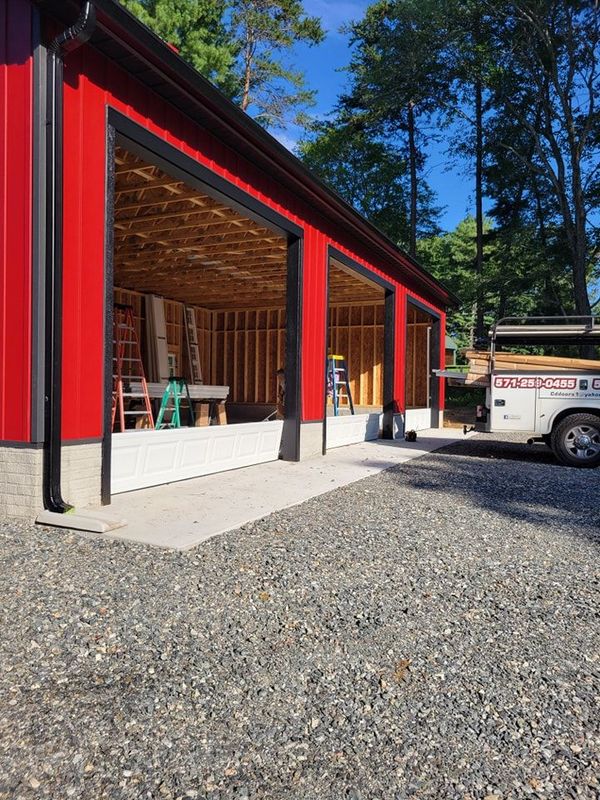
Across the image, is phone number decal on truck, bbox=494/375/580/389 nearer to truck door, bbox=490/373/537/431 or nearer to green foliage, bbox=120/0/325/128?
truck door, bbox=490/373/537/431

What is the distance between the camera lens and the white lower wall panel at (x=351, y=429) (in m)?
10.6

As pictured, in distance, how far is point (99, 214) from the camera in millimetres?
5125

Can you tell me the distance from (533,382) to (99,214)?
7082 millimetres

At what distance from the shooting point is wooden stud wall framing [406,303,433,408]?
57.7ft

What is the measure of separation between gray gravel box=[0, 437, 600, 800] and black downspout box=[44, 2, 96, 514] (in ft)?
1.71

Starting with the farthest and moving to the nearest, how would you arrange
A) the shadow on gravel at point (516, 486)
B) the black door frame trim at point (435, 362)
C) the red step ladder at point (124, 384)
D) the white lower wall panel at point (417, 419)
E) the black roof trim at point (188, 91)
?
Answer: the black door frame trim at point (435, 362) < the white lower wall panel at point (417, 419) < the red step ladder at point (124, 384) < the shadow on gravel at point (516, 486) < the black roof trim at point (188, 91)

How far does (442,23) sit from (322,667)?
25989 mm

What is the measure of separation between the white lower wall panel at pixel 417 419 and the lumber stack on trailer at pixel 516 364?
4402mm

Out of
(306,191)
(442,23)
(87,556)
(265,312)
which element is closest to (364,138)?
(442,23)

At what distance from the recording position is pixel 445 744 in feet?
6.87

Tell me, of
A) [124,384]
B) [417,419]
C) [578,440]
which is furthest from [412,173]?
[124,384]

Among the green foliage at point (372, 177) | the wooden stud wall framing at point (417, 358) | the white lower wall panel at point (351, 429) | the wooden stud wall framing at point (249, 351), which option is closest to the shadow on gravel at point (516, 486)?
the white lower wall panel at point (351, 429)

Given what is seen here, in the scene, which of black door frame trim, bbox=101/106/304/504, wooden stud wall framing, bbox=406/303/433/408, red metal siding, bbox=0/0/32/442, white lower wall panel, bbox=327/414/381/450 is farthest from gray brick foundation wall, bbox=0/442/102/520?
wooden stud wall framing, bbox=406/303/433/408

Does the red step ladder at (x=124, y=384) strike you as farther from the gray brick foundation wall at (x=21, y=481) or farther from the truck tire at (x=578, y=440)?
the truck tire at (x=578, y=440)
